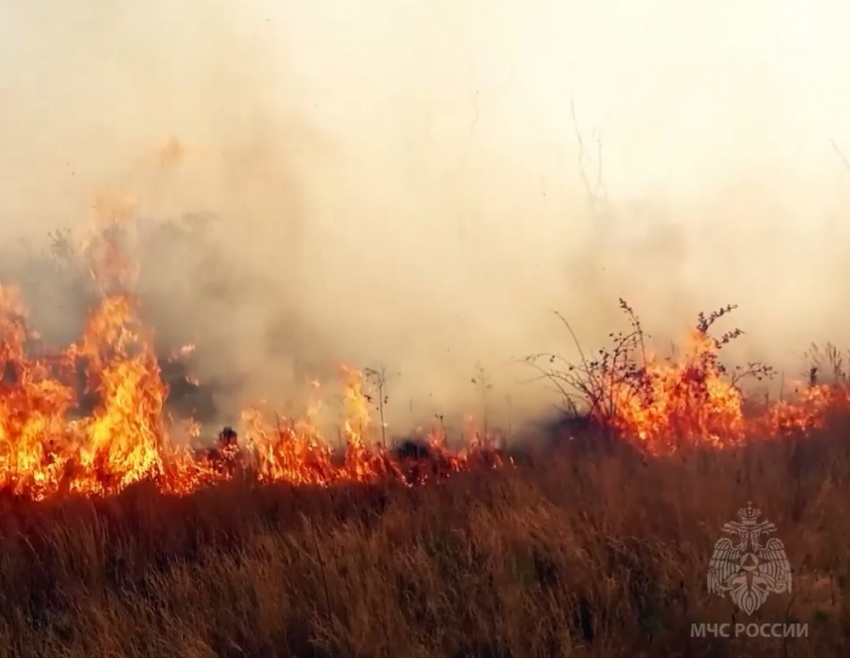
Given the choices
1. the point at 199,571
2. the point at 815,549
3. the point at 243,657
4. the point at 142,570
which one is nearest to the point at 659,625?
the point at 815,549

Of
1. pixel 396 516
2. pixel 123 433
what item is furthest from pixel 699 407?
pixel 123 433

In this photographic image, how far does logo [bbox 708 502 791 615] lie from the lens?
6.37 metres

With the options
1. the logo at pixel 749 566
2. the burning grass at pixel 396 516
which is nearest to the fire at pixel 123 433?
the burning grass at pixel 396 516

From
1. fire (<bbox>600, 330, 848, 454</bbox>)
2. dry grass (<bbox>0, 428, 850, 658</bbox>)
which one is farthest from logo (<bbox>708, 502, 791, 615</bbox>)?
fire (<bbox>600, 330, 848, 454</bbox>)

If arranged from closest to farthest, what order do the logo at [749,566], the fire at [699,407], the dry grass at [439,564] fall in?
the dry grass at [439,564], the logo at [749,566], the fire at [699,407]

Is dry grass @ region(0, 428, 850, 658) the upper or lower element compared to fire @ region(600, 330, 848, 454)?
lower

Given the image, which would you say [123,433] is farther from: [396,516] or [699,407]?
[699,407]

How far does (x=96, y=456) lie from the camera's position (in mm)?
11570

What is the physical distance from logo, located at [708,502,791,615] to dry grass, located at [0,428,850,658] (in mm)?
98

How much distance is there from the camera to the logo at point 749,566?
20.9ft

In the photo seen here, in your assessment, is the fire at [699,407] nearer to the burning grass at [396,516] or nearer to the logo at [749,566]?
the burning grass at [396,516]

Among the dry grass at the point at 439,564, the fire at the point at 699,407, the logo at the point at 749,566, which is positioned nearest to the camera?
the dry grass at the point at 439,564

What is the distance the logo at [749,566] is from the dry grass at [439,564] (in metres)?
0.10

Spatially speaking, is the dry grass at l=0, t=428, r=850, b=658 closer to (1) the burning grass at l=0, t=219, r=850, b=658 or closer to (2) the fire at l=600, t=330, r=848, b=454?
(1) the burning grass at l=0, t=219, r=850, b=658
